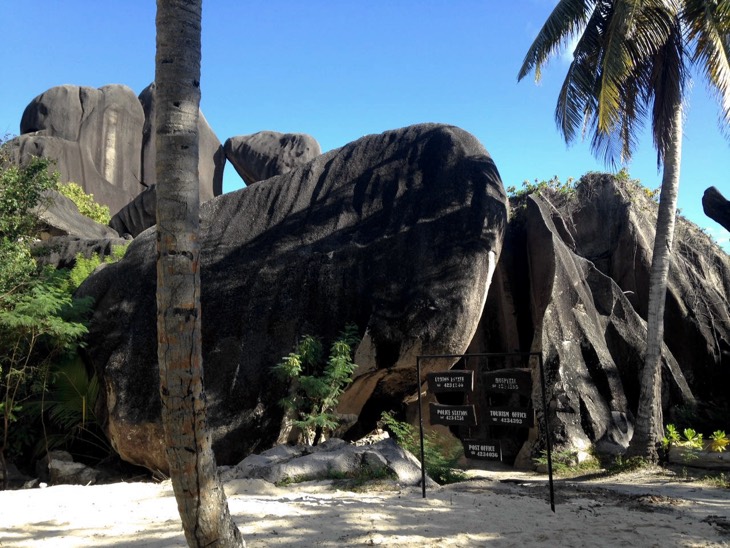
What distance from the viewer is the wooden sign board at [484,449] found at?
6.99m

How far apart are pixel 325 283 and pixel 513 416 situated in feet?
18.4

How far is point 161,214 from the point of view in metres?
3.93

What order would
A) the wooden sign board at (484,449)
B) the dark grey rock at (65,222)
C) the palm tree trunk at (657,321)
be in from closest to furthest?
the wooden sign board at (484,449), the palm tree trunk at (657,321), the dark grey rock at (65,222)

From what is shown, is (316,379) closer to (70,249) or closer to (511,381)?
(511,381)

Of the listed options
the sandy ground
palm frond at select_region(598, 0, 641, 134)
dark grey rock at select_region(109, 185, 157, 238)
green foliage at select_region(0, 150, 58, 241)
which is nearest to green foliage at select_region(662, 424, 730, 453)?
the sandy ground

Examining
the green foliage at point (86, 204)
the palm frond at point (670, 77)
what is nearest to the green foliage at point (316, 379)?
the palm frond at point (670, 77)

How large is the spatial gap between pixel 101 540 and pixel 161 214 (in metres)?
3.05

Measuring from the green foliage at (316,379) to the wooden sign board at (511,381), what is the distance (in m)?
3.68

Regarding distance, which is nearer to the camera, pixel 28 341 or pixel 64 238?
pixel 28 341

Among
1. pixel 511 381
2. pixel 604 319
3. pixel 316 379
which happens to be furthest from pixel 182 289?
pixel 604 319

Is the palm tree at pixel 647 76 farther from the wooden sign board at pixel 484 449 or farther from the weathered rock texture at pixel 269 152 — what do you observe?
the weathered rock texture at pixel 269 152

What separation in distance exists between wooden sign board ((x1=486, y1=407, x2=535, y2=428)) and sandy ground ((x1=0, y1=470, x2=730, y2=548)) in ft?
2.94

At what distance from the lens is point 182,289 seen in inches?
152

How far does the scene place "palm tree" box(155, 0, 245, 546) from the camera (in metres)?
3.80
